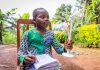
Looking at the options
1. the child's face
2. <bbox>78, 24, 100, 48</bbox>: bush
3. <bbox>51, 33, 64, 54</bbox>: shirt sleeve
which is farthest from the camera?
Answer: <bbox>78, 24, 100, 48</bbox>: bush

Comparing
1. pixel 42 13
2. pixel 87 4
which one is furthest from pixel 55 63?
pixel 87 4

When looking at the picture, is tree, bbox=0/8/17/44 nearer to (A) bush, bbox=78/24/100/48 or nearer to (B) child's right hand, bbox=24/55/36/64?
(A) bush, bbox=78/24/100/48

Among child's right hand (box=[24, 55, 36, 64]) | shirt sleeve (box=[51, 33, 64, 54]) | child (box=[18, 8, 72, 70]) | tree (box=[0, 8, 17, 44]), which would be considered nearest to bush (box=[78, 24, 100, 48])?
tree (box=[0, 8, 17, 44])

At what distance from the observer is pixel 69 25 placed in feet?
9.13

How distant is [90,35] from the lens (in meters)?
13.2

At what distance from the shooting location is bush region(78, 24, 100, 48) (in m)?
12.8

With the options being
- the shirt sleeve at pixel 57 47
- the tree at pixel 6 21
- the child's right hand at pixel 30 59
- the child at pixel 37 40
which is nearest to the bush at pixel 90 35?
the tree at pixel 6 21

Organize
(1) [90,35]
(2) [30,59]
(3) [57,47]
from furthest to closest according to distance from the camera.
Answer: (1) [90,35]
(3) [57,47]
(2) [30,59]

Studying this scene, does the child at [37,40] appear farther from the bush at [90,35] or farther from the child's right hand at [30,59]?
the bush at [90,35]

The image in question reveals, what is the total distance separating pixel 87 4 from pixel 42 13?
16.5m

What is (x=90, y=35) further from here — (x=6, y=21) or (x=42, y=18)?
(x=42, y=18)

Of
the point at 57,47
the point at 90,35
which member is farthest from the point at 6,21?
the point at 57,47

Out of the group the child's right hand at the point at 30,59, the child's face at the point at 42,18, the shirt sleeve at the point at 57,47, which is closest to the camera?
the child's right hand at the point at 30,59

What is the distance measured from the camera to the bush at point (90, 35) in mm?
12820
